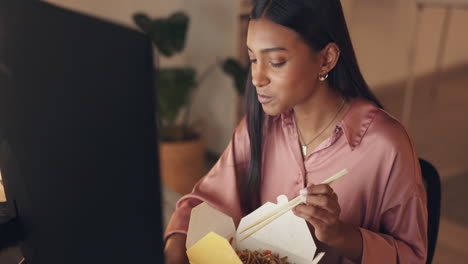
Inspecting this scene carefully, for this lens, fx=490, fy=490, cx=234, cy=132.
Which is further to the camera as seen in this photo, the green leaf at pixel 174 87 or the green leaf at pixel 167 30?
the green leaf at pixel 174 87

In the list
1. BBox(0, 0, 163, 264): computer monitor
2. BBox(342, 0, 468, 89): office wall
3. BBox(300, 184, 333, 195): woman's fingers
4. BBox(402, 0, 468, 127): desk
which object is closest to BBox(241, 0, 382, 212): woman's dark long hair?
BBox(300, 184, 333, 195): woman's fingers

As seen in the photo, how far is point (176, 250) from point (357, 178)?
0.37 meters

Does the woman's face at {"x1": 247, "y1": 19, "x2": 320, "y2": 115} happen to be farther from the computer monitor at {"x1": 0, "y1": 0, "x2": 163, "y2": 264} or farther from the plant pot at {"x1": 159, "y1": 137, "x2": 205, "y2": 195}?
the plant pot at {"x1": 159, "y1": 137, "x2": 205, "y2": 195}

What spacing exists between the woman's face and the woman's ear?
0.7 inches

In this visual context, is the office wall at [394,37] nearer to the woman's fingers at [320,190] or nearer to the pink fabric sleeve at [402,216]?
the pink fabric sleeve at [402,216]

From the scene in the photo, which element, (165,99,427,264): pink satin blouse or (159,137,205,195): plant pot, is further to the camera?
(159,137,205,195): plant pot

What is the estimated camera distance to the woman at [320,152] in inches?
33.5

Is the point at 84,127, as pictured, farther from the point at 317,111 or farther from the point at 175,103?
the point at 175,103

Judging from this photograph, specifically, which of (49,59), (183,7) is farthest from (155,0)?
(49,59)

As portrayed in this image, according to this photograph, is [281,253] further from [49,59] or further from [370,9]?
[370,9]

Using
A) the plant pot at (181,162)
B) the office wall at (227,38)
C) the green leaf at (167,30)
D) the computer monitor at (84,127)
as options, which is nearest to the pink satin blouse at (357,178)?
the computer monitor at (84,127)

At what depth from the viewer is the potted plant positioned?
248cm

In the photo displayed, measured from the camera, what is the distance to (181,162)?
2.79 m

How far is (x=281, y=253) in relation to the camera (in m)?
0.81
